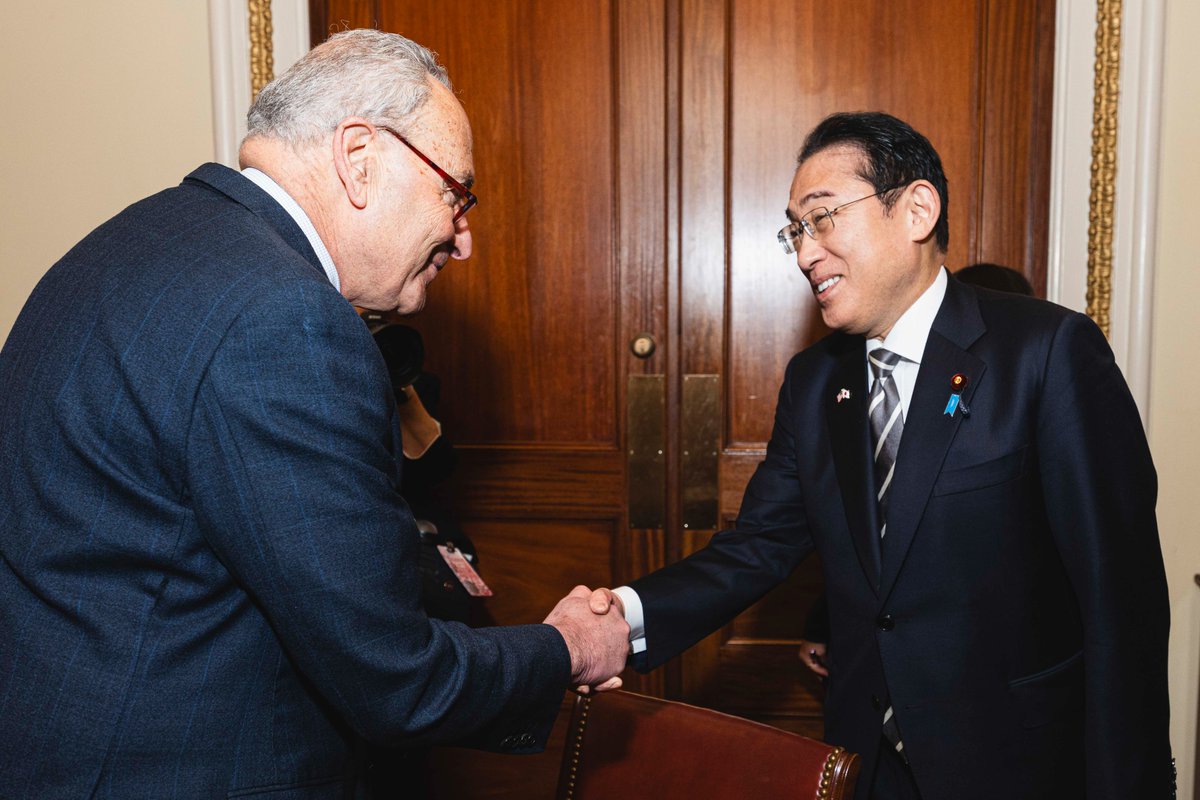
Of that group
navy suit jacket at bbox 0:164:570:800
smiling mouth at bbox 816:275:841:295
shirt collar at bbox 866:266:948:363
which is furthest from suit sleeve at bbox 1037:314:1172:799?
navy suit jacket at bbox 0:164:570:800

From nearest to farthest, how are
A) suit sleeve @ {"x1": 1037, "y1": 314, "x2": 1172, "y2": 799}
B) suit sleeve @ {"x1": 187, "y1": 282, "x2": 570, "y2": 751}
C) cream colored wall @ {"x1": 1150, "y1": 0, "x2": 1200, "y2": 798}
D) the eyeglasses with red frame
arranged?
suit sleeve @ {"x1": 187, "y1": 282, "x2": 570, "y2": 751} < the eyeglasses with red frame < suit sleeve @ {"x1": 1037, "y1": 314, "x2": 1172, "y2": 799} < cream colored wall @ {"x1": 1150, "y1": 0, "x2": 1200, "y2": 798}

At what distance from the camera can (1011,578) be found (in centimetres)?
161

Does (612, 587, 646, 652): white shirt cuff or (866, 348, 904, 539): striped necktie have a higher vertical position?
(866, 348, 904, 539): striped necktie

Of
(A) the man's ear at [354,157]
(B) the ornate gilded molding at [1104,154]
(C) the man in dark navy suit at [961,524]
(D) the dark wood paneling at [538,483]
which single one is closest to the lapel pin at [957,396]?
(C) the man in dark navy suit at [961,524]

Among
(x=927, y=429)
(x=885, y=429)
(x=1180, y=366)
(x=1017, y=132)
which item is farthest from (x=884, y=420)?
(x=1017, y=132)

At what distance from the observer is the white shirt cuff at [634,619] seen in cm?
Result: 185

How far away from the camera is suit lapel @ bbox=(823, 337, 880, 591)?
5.57ft

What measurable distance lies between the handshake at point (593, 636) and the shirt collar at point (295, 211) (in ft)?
2.05

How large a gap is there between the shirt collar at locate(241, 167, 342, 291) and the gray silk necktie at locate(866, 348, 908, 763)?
0.95m

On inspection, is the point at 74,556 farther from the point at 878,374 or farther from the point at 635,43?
the point at 635,43

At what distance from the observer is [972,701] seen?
1604 millimetres

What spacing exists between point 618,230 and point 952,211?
90cm

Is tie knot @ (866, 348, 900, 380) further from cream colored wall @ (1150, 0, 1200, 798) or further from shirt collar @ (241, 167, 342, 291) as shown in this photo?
cream colored wall @ (1150, 0, 1200, 798)

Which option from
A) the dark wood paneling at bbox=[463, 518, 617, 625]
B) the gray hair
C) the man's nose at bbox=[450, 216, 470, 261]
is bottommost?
the dark wood paneling at bbox=[463, 518, 617, 625]
